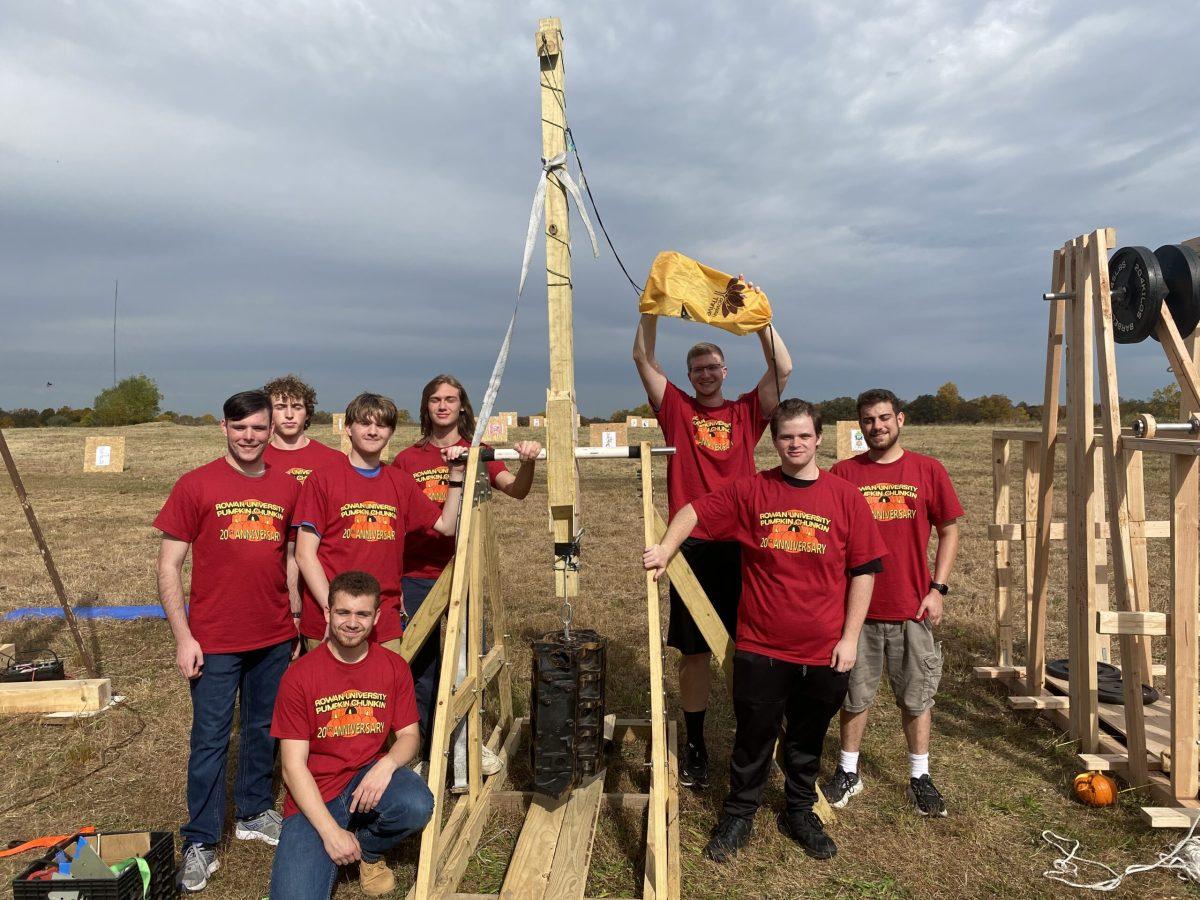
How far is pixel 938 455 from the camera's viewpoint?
75.0 feet

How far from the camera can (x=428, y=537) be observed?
432cm

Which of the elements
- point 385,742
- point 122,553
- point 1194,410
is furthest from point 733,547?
point 122,553

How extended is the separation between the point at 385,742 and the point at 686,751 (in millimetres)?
1900

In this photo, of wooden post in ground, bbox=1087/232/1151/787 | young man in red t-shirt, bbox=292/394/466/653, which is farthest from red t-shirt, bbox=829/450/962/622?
young man in red t-shirt, bbox=292/394/466/653

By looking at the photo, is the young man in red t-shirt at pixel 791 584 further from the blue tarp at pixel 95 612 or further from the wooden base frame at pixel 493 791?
the blue tarp at pixel 95 612

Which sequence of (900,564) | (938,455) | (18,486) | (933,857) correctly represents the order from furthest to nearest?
(938,455) → (18,486) → (900,564) → (933,857)

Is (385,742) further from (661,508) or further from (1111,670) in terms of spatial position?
(661,508)

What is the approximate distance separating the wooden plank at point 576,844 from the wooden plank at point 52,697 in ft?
12.1

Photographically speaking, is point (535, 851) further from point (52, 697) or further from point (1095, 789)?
point (52, 697)

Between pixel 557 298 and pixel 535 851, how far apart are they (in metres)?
2.61

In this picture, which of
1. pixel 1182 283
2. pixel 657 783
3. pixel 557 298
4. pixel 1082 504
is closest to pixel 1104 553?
pixel 1082 504

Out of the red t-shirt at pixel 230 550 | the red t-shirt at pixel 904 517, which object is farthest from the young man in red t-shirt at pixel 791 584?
the red t-shirt at pixel 230 550

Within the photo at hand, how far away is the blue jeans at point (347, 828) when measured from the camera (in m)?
3.09

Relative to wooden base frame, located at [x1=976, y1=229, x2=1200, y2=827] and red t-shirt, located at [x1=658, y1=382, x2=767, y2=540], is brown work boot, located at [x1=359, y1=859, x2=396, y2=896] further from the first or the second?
wooden base frame, located at [x1=976, y1=229, x2=1200, y2=827]
